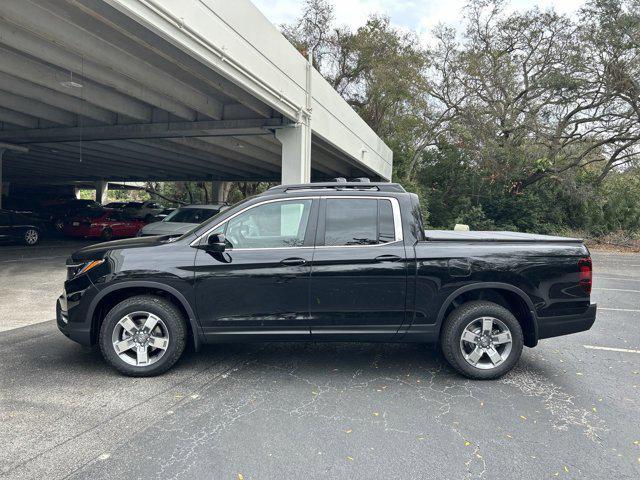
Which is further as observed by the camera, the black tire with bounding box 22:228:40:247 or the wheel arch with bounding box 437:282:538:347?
the black tire with bounding box 22:228:40:247

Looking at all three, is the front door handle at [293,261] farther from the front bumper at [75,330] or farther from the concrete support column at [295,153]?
the concrete support column at [295,153]

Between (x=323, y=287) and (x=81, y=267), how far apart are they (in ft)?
8.04

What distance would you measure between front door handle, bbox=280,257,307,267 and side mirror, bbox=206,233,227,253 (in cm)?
59

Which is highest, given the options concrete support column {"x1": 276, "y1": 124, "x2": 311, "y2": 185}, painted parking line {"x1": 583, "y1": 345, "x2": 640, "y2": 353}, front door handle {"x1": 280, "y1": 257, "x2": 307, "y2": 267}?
concrete support column {"x1": 276, "y1": 124, "x2": 311, "y2": 185}

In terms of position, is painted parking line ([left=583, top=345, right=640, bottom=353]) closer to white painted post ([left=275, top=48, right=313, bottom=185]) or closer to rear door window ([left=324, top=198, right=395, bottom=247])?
rear door window ([left=324, top=198, right=395, bottom=247])

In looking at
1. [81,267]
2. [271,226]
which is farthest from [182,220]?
[271,226]

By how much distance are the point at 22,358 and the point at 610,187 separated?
30784 mm

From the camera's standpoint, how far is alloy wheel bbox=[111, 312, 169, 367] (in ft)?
14.5

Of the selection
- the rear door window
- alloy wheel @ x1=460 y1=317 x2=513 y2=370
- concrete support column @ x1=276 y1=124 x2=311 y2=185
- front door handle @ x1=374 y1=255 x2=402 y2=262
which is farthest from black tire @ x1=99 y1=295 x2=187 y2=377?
concrete support column @ x1=276 y1=124 x2=311 y2=185

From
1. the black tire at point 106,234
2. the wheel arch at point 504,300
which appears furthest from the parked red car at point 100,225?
the wheel arch at point 504,300

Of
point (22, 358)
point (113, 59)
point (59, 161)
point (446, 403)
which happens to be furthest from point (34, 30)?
point (59, 161)

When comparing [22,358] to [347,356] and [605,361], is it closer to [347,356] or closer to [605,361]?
[347,356]

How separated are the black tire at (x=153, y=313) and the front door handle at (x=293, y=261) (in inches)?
46.7

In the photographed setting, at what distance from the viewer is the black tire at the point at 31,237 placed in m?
15.8
